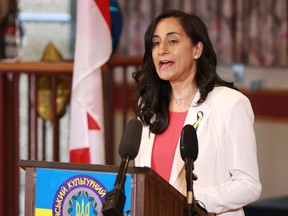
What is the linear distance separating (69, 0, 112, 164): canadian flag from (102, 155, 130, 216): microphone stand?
6.73ft

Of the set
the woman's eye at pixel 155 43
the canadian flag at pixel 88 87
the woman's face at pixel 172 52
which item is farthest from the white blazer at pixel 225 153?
the canadian flag at pixel 88 87

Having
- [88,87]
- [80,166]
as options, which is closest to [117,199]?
[80,166]

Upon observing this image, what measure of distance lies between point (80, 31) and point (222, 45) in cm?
372

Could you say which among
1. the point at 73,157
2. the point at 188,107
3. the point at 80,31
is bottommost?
the point at 73,157

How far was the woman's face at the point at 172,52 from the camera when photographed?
3422 mm

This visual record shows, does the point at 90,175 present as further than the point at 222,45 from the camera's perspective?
No

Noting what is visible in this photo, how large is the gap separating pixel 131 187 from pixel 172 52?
→ 35.1 inches

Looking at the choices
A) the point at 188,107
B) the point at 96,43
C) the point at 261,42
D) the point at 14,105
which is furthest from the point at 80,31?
the point at 261,42

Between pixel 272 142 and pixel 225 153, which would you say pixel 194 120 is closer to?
pixel 225 153

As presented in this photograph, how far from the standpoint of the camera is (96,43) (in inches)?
180

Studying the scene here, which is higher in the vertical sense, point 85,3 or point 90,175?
point 85,3

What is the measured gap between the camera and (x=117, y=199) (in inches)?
93.2

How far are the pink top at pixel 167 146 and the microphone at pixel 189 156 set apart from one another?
68 centimetres

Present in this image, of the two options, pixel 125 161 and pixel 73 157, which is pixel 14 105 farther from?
pixel 125 161
